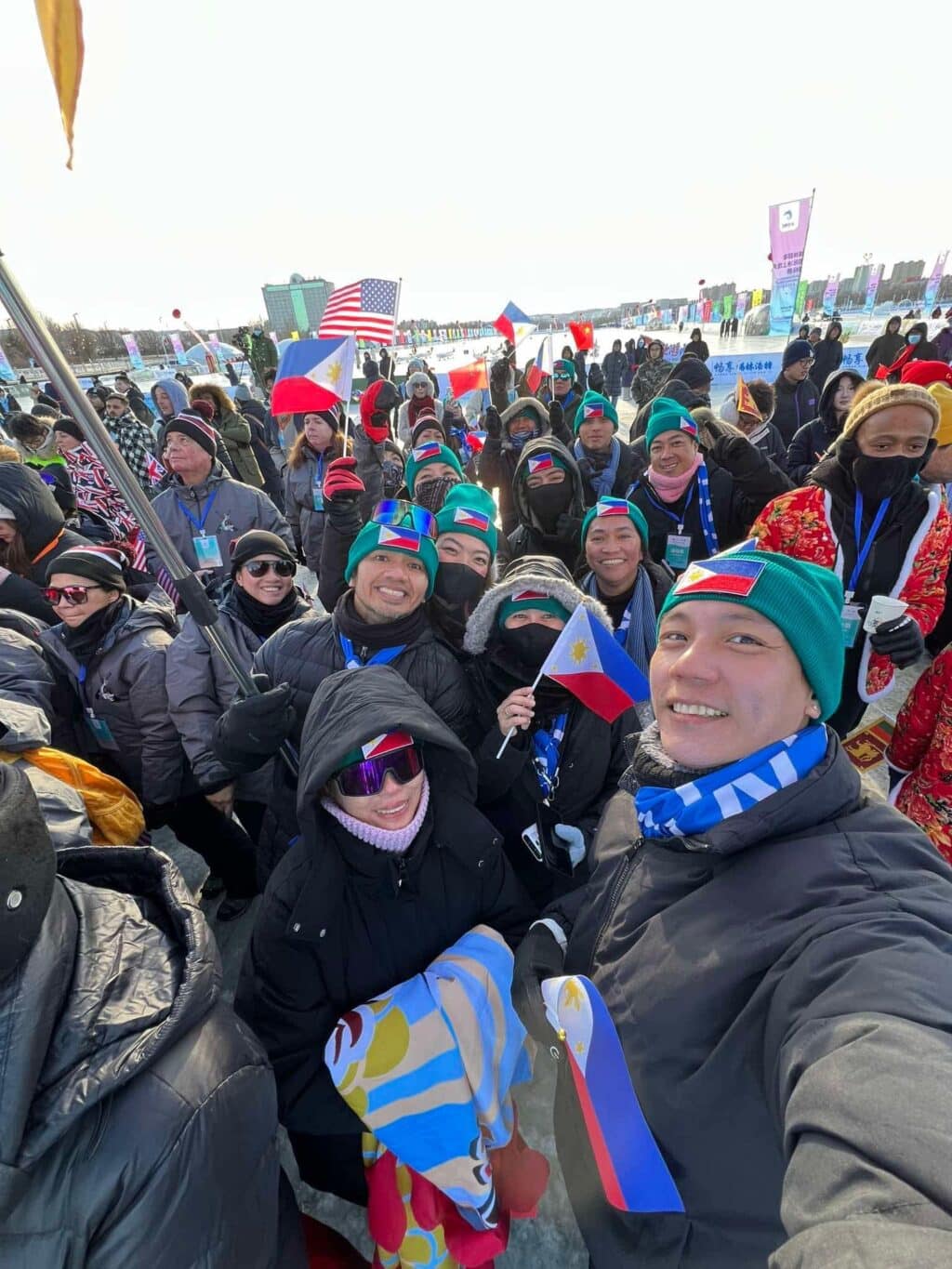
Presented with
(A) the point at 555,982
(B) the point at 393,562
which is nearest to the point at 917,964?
(A) the point at 555,982

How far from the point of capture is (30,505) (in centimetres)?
346

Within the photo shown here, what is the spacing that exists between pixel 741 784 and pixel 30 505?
4.41 m

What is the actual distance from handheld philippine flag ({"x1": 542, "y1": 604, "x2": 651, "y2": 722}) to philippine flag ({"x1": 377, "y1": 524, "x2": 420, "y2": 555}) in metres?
0.81

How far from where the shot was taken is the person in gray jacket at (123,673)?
2.42 m

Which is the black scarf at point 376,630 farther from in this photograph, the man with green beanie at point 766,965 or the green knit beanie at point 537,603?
the man with green beanie at point 766,965

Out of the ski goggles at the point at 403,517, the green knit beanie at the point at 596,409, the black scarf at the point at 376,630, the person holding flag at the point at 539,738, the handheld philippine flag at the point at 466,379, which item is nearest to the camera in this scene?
the person holding flag at the point at 539,738

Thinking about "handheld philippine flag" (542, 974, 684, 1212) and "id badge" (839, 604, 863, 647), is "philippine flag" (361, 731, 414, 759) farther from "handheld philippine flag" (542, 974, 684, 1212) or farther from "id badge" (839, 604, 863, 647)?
"id badge" (839, 604, 863, 647)

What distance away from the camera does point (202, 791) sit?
2.65m

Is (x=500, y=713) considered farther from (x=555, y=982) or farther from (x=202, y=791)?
(x=202, y=791)

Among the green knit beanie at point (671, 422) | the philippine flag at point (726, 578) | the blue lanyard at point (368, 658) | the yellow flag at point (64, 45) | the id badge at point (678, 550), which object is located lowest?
the id badge at point (678, 550)

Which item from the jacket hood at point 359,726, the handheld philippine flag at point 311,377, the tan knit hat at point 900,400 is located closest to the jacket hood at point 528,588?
the jacket hood at point 359,726

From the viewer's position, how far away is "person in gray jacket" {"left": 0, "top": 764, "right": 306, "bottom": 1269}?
0.85m

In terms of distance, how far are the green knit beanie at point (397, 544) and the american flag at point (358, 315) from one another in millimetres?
4220

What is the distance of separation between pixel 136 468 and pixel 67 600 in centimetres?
510
